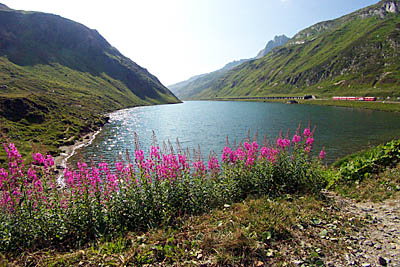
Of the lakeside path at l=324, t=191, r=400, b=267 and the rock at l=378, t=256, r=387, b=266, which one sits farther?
the lakeside path at l=324, t=191, r=400, b=267

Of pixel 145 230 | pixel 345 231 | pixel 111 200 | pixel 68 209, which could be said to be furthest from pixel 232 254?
pixel 68 209

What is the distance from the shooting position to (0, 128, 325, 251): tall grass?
24.1ft

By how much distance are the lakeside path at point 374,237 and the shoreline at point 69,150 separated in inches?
1359

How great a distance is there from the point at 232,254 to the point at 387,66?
242m

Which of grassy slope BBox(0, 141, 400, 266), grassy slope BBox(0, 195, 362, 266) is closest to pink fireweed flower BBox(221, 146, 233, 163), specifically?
grassy slope BBox(0, 141, 400, 266)

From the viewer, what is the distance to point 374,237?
22.3 feet

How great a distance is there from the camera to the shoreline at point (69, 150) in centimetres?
4028

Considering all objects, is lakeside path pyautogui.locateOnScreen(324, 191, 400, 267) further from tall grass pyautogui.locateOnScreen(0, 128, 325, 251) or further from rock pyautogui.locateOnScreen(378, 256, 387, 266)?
tall grass pyautogui.locateOnScreen(0, 128, 325, 251)

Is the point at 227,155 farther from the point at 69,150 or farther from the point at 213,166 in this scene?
the point at 69,150

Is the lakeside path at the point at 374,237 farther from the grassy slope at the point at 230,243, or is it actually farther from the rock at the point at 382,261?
the grassy slope at the point at 230,243

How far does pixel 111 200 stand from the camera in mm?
8336

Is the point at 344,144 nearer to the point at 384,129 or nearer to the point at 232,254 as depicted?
the point at 384,129

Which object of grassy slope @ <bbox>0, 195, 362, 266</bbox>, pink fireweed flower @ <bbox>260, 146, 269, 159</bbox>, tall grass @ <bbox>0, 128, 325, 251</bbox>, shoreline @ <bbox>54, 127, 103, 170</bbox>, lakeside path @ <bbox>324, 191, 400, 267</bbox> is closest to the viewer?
lakeside path @ <bbox>324, 191, 400, 267</bbox>

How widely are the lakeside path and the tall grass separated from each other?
2.21 meters
